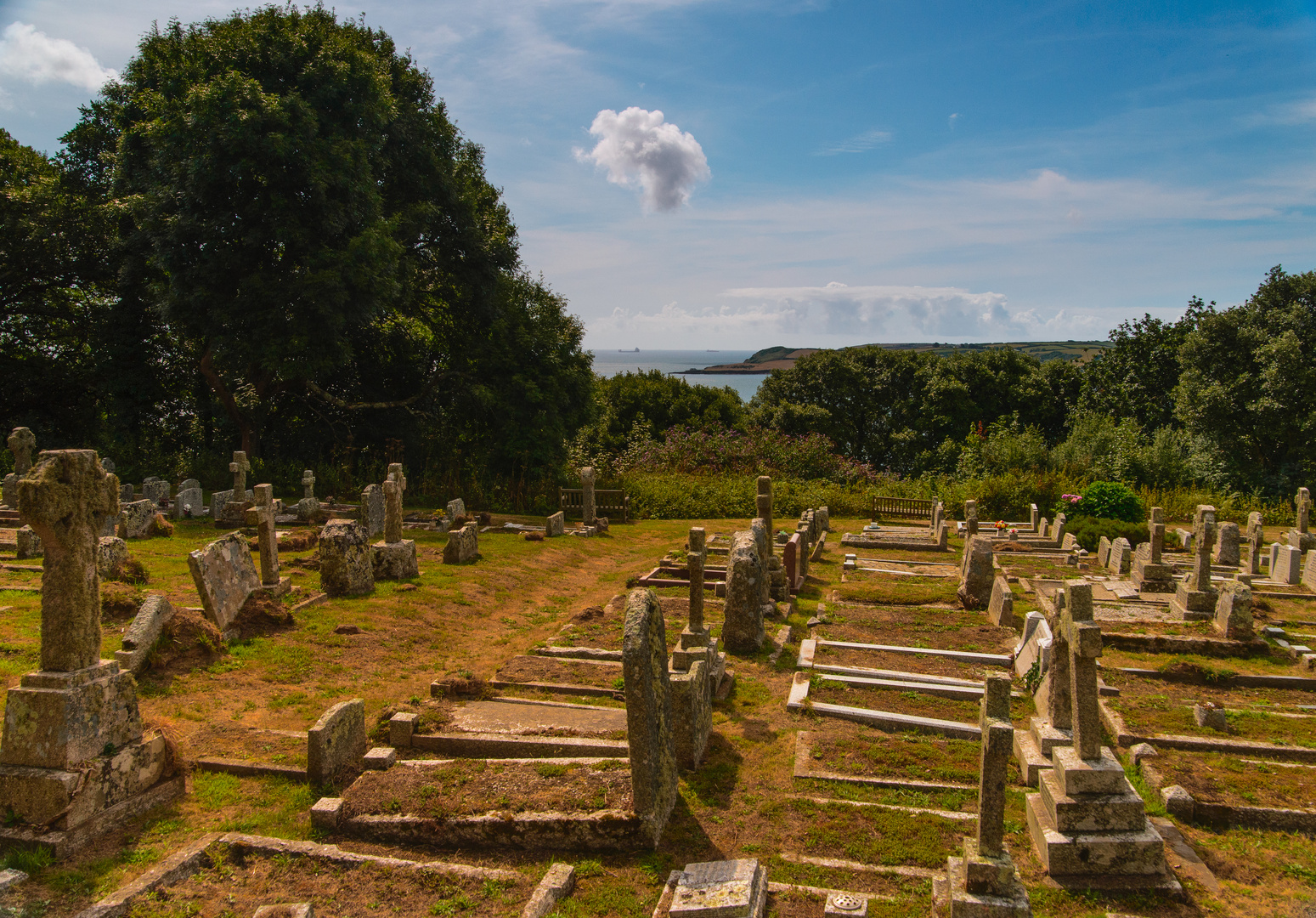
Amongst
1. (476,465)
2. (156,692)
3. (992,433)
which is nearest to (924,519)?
(992,433)

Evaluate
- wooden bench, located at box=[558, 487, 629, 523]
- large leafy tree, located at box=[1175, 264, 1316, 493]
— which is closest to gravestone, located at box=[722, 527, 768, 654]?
wooden bench, located at box=[558, 487, 629, 523]

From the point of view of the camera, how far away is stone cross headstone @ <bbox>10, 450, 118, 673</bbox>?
5984mm

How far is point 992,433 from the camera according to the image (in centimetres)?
2892

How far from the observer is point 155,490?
19.5 meters

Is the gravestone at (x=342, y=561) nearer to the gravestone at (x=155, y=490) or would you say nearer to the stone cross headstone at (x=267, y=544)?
the stone cross headstone at (x=267, y=544)

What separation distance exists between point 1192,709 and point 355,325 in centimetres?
2066

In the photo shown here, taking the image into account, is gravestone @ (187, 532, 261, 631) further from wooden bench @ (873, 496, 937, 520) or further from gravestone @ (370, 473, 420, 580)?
wooden bench @ (873, 496, 937, 520)

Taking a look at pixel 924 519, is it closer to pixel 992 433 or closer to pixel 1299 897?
pixel 992 433

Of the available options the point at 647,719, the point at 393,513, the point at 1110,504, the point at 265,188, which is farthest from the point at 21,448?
the point at 1110,504

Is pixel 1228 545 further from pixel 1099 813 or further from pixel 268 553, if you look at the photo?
pixel 268 553

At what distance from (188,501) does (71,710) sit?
14.9m

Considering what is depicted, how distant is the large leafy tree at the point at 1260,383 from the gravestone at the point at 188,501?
3107cm

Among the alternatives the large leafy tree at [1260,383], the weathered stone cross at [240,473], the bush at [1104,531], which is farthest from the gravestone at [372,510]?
the large leafy tree at [1260,383]

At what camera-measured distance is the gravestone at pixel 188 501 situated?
1864 centimetres
